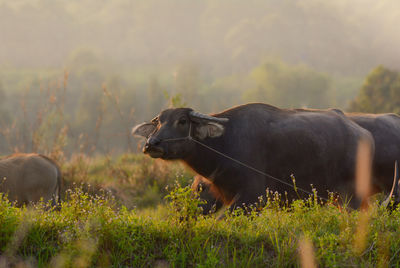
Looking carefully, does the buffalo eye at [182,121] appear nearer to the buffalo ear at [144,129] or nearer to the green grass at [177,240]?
the buffalo ear at [144,129]

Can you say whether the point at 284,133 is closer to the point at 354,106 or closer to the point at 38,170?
the point at 38,170

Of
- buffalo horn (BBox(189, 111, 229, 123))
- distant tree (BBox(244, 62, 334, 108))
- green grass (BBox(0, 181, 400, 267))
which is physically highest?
buffalo horn (BBox(189, 111, 229, 123))

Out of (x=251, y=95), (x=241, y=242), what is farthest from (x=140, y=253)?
(x=251, y=95)

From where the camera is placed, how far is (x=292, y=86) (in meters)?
53.3

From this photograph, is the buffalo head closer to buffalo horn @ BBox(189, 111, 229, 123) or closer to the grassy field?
buffalo horn @ BBox(189, 111, 229, 123)

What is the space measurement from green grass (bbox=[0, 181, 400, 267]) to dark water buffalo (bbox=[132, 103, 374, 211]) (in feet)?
→ 3.71

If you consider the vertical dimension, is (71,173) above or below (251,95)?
above

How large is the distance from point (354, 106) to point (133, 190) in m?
24.3

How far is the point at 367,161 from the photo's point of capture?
6.35 meters

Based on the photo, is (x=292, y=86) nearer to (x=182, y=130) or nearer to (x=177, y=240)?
(x=182, y=130)

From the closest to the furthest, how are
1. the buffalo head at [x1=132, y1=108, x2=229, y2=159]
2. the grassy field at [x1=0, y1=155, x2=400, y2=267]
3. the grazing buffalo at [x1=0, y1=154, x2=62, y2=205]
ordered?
the grassy field at [x1=0, y1=155, x2=400, y2=267] < the buffalo head at [x1=132, y1=108, x2=229, y2=159] < the grazing buffalo at [x1=0, y1=154, x2=62, y2=205]

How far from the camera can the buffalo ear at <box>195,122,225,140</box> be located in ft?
19.1

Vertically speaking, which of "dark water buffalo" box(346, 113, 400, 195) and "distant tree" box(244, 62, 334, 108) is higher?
"dark water buffalo" box(346, 113, 400, 195)

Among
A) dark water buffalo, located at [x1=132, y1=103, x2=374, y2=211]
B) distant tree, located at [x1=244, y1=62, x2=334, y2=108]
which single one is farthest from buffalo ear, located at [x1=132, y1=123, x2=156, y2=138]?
distant tree, located at [x1=244, y1=62, x2=334, y2=108]
